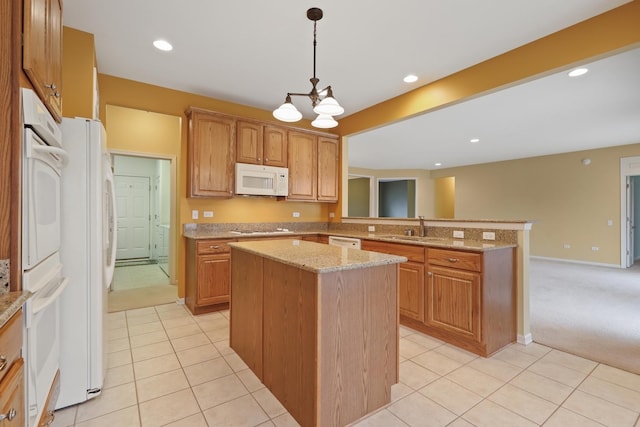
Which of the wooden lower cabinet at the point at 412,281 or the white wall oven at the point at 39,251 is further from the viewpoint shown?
the wooden lower cabinet at the point at 412,281

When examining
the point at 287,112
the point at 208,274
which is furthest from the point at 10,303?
the point at 208,274

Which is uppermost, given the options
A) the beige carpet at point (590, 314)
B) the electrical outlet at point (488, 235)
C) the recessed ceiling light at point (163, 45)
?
the recessed ceiling light at point (163, 45)

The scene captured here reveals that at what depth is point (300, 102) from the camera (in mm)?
4004

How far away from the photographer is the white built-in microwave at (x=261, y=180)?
12.5 feet

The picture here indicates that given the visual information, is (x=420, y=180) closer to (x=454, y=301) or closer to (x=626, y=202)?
(x=626, y=202)

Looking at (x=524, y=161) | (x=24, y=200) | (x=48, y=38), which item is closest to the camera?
(x=24, y=200)

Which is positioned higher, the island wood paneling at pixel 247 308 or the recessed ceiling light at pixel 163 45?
the recessed ceiling light at pixel 163 45

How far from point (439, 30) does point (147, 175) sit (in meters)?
6.30

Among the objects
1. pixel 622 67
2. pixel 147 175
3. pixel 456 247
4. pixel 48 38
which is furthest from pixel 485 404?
pixel 147 175

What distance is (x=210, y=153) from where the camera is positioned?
→ 363cm

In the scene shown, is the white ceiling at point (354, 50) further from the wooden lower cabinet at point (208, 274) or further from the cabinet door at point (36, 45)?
the wooden lower cabinet at point (208, 274)

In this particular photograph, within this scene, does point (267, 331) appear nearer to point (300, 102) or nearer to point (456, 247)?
point (456, 247)

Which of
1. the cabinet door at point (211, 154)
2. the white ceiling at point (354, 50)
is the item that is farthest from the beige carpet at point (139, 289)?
the white ceiling at point (354, 50)

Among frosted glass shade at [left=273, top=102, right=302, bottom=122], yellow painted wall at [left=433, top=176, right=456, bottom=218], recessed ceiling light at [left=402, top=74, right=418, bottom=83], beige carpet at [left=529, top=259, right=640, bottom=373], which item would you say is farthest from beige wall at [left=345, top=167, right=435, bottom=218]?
frosted glass shade at [left=273, top=102, right=302, bottom=122]
